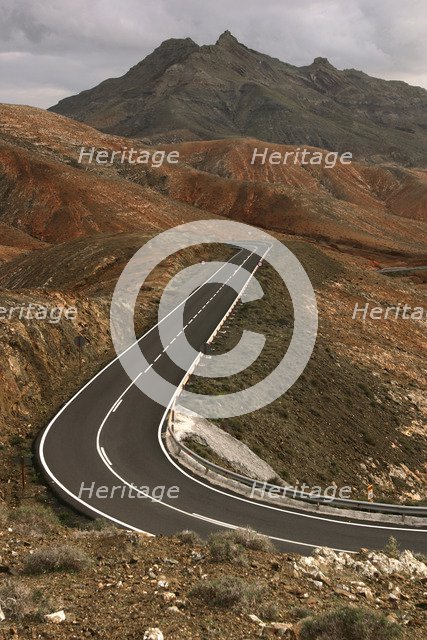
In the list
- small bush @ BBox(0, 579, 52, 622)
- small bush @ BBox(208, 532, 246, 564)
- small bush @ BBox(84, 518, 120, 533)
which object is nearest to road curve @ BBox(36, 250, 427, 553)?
small bush @ BBox(84, 518, 120, 533)

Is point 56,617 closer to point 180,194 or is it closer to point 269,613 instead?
point 269,613

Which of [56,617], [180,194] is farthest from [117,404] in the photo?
[180,194]

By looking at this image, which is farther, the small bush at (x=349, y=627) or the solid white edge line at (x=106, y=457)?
the solid white edge line at (x=106, y=457)

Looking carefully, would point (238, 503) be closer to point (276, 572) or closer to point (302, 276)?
point (276, 572)

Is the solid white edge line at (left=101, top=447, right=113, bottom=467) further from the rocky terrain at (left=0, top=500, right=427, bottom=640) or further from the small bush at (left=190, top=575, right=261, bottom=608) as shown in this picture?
the small bush at (left=190, top=575, right=261, bottom=608)

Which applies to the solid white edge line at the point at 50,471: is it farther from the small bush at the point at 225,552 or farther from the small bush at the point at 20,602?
the small bush at the point at 20,602

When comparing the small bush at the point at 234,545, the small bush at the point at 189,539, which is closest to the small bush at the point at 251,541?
the small bush at the point at 234,545
